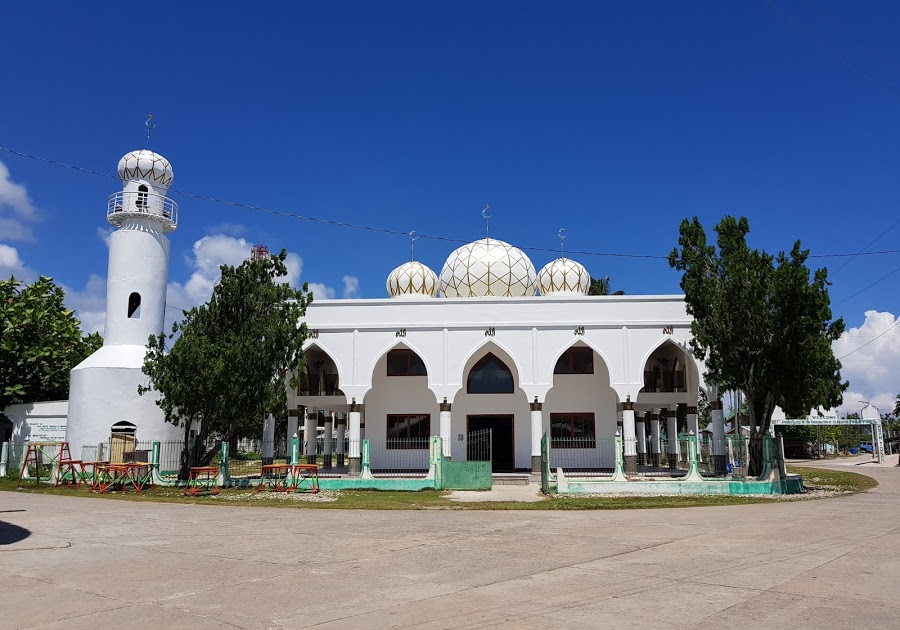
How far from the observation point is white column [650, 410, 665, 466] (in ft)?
98.1

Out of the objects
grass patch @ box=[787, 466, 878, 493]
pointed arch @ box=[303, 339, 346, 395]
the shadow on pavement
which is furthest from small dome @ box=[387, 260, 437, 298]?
the shadow on pavement

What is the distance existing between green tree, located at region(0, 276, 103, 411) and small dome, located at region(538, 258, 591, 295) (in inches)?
806

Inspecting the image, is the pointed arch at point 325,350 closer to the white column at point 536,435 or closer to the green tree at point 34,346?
the white column at point 536,435

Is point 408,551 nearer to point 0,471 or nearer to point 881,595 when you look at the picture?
point 881,595

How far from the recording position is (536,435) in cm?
2420

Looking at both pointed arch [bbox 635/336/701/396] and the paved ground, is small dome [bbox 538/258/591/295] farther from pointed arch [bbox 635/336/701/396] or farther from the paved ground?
the paved ground

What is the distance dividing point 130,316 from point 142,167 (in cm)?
543

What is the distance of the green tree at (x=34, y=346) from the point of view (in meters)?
28.2

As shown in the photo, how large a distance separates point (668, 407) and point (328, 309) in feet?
46.8

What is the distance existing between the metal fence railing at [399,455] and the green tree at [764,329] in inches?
449

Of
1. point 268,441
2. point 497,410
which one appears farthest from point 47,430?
point 497,410

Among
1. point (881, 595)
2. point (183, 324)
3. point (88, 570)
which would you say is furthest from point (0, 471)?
point (881, 595)

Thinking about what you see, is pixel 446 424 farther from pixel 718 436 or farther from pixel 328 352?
pixel 718 436

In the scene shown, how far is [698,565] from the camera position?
7766 millimetres
